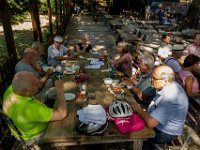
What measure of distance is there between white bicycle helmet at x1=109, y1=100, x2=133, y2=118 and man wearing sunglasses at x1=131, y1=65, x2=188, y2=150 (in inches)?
6.2

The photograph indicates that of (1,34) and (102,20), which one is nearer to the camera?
(1,34)

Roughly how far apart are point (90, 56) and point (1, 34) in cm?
985

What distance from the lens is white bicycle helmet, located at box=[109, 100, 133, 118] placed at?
2.96m

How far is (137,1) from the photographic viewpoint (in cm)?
2236

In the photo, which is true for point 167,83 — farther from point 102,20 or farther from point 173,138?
point 102,20

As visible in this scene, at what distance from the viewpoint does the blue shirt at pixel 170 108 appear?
9.75 feet

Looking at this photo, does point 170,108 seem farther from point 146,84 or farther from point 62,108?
point 62,108

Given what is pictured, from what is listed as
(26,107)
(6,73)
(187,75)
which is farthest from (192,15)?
(26,107)

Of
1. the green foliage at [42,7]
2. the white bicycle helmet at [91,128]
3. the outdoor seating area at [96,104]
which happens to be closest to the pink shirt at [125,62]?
the outdoor seating area at [96,104]

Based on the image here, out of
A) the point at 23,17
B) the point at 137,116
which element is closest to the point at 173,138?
the point at 137,116

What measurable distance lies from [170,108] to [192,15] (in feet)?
44.9

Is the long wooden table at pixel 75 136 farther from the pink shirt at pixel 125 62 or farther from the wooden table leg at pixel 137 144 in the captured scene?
the pink shirt at pixel 125 62

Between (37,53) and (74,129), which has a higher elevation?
(37,53)

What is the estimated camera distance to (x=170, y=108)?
299cm
